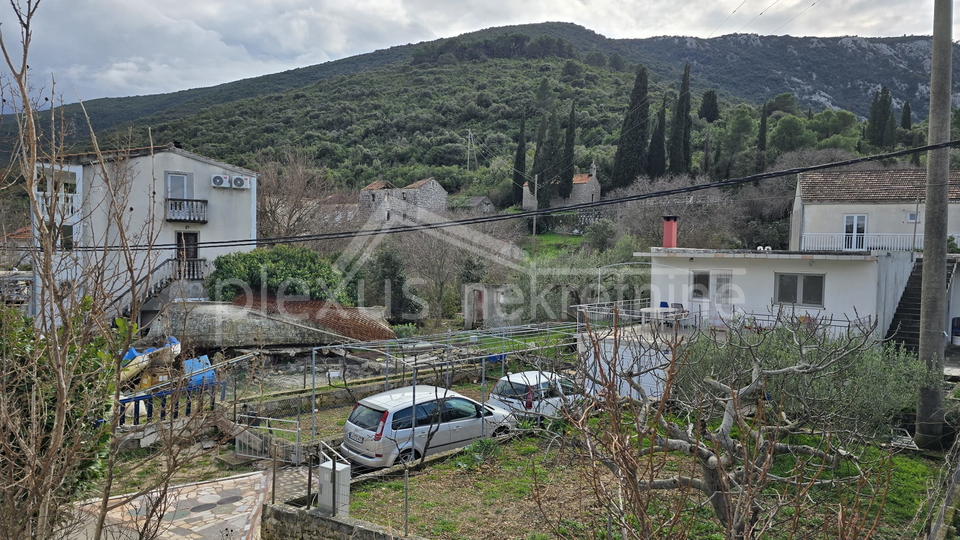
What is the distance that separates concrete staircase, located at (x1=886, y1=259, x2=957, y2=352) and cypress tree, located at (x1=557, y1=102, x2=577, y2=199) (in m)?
30.1

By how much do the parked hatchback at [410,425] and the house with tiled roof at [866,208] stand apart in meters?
17.9

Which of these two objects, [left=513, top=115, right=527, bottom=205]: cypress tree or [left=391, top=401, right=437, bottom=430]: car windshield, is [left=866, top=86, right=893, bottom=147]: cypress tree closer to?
[left=513, top=115, right=527, bottom=205]: cypress tree

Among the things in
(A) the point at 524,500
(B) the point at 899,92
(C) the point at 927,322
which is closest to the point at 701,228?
(C) the point at 927,322

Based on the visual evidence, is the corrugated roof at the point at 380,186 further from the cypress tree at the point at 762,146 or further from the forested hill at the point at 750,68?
the forested hill at the point at 750,68

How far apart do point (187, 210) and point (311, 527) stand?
18641mm

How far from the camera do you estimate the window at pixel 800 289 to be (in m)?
17.2

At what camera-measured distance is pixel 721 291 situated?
722 inches

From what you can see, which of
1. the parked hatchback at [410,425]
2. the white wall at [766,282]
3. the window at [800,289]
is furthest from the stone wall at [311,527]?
the window at [800,289]

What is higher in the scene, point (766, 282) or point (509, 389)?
point (766, 282)

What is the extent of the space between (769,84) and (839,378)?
10933 centimetres

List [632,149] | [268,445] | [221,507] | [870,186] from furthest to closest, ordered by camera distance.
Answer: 1. [632,149]
2. [870,186]
3. [268,445]
4. [221,507]

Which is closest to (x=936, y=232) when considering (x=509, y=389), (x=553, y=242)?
(x=509, y=389)

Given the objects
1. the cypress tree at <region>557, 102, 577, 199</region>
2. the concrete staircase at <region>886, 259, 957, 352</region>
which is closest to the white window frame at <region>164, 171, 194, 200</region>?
the concrete staircase at <region>886, 259, 957, 352</region>

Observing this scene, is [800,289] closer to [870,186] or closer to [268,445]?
[870,186]
